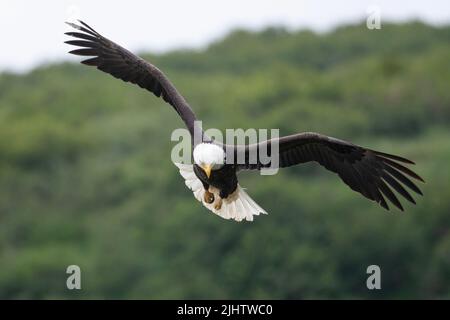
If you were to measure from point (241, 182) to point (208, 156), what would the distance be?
27267 mm

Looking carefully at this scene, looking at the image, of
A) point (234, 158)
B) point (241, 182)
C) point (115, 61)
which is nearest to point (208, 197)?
point (234, 158)

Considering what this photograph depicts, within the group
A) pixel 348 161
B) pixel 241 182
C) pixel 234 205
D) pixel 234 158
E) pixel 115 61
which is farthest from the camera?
pixel 241 182

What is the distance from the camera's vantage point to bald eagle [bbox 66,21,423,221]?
35.5ft

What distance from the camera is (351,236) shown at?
36.9 meters

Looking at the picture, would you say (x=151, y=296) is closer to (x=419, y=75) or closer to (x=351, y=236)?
(x=351, y=236)

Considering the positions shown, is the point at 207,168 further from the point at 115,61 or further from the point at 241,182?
the point at 241,182

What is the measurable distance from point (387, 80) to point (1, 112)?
1765 centimetres

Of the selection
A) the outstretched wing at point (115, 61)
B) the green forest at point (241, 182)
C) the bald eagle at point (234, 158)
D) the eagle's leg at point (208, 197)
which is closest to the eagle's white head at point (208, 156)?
the bald eagle at point (234, 158)

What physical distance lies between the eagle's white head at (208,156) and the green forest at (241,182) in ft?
67.9

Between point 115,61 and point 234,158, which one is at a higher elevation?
point 115,61

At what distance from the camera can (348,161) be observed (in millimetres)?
11508

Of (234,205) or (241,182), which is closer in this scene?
(234,205)

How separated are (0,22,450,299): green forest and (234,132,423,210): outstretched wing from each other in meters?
19.7

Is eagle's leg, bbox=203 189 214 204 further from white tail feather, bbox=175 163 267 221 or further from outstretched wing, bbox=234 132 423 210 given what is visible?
outstretched wing, bbox=234 132 423 210
